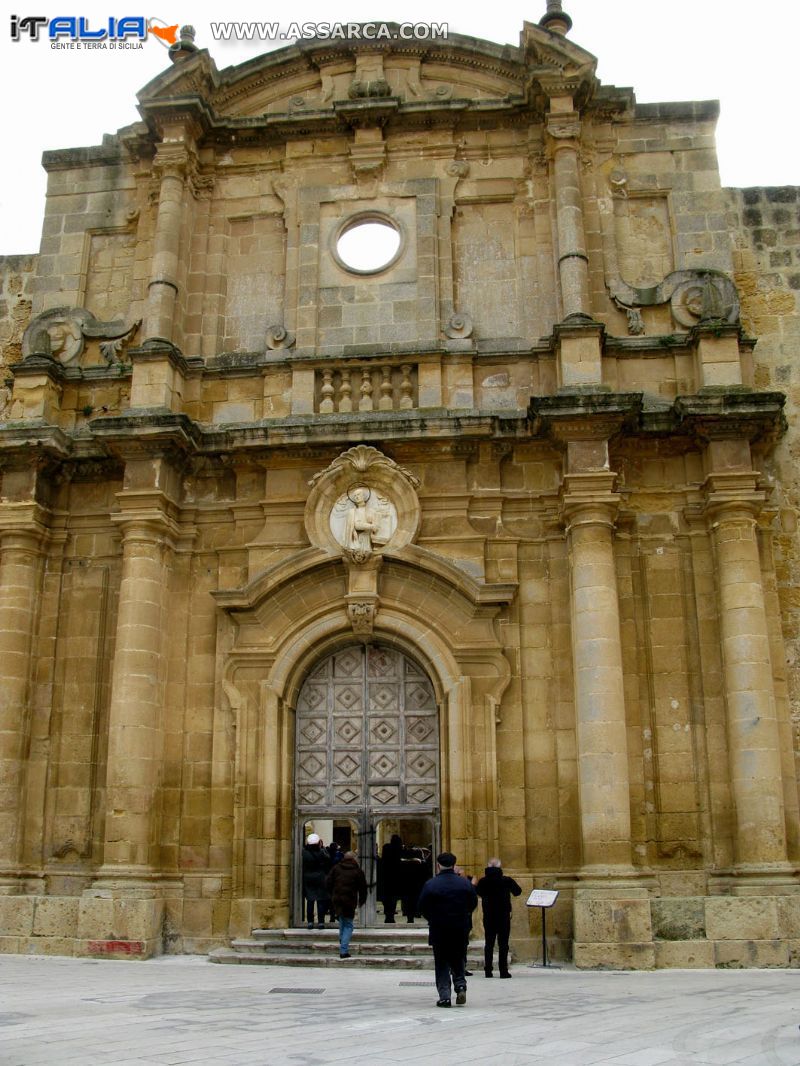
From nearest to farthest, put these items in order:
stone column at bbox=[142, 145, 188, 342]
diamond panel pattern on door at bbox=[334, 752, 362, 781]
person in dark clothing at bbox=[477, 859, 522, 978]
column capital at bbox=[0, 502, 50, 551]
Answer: person in dark clothing at bbox=[477, 859, 522, 978], diamond panel pattern on door at bbox=[334, 752, 362, 781], column capital at bbox=[0, 502, 50, 551], stone column at bbox=[142, 145, 188, 342]

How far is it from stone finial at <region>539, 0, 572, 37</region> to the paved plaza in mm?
12743

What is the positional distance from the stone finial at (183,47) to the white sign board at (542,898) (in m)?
12.6

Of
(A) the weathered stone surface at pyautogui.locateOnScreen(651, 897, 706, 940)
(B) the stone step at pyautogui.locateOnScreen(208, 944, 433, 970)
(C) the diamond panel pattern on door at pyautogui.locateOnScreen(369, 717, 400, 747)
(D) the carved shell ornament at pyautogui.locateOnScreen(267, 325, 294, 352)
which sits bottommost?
(B) the stone step at pyautogui.locateOnScreen(208, 944, 433, 970)

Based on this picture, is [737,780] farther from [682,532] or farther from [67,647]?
[67,647]

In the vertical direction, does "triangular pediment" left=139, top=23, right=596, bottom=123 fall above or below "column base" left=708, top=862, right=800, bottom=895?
above

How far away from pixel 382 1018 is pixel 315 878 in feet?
19.3

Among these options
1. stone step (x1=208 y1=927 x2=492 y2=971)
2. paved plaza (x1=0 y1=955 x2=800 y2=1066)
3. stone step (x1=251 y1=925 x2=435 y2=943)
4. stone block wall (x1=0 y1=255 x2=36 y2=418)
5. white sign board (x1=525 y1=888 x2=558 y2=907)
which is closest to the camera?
paved plaza (x1=0 y1=955 x2=800 y2=1066)

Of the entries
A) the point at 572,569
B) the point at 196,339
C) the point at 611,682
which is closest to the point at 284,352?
the point at 196,339

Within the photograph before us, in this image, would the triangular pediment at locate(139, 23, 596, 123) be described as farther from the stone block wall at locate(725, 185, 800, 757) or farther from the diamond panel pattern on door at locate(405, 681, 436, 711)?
the diamond panel pattern on door at locate(405, 681, 436, 711)

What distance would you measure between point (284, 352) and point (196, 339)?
1.37 meters

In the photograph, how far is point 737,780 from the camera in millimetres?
13180

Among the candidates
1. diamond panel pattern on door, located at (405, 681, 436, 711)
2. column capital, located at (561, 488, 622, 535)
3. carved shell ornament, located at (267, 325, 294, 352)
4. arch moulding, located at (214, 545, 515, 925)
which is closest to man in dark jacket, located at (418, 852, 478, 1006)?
arch moulding, located at (214, 545, 515, 925)

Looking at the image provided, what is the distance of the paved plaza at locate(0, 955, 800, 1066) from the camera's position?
22.2ft

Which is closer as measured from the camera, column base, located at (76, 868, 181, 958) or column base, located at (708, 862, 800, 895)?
column base, located at (708, 862, 800, 895)
